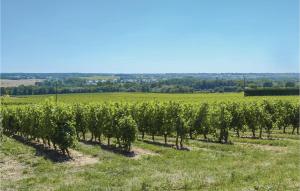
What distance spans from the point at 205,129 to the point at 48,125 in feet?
62.5

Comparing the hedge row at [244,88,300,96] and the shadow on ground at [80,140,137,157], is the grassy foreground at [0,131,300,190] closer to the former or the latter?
the shadow on ground at [80,140,137,157]

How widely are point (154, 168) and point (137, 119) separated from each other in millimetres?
21734

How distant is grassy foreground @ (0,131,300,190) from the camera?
24.6 meters

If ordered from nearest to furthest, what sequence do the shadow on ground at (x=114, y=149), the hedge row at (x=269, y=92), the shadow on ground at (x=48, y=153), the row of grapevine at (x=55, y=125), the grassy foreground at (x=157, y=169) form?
the grassy foreground at (x=157, y=169) → the shadow on ground at (x=48, y=153) → the row of grapevine at (x=55, y=125) → the shadow on ground at (x=114, y=149) → the hedge row at (x=269, y=92)

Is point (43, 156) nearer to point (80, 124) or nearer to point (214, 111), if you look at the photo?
point (80, 124)

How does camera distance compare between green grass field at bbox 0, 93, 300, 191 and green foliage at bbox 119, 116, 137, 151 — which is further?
green foliage at bbox 119, 116, 137, 151

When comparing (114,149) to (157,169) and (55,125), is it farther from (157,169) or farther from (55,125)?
(157,169)

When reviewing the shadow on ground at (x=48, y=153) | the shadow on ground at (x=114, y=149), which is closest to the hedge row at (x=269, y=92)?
the shadow on ground at (x=114, y=149)

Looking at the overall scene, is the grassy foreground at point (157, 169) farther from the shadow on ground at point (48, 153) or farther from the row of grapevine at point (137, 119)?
the row of grapevine at point (137, 119)

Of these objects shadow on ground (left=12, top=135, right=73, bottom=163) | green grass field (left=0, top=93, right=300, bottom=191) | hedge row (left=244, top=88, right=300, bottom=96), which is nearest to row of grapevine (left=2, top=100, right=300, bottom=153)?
shadow on ground (left=12, top=135, right=73, bottom=163)

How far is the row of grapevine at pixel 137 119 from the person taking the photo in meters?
38.1

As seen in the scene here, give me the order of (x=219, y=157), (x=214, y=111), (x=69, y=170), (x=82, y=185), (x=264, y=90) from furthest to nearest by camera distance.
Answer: (x=264, y=90) < (x=214, y=111) < (x=219, y=157) < (x=69, y=170) < (x=82, y=185)

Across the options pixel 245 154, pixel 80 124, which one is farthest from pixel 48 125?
pixel 245 154

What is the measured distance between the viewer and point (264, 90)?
4796 inches
